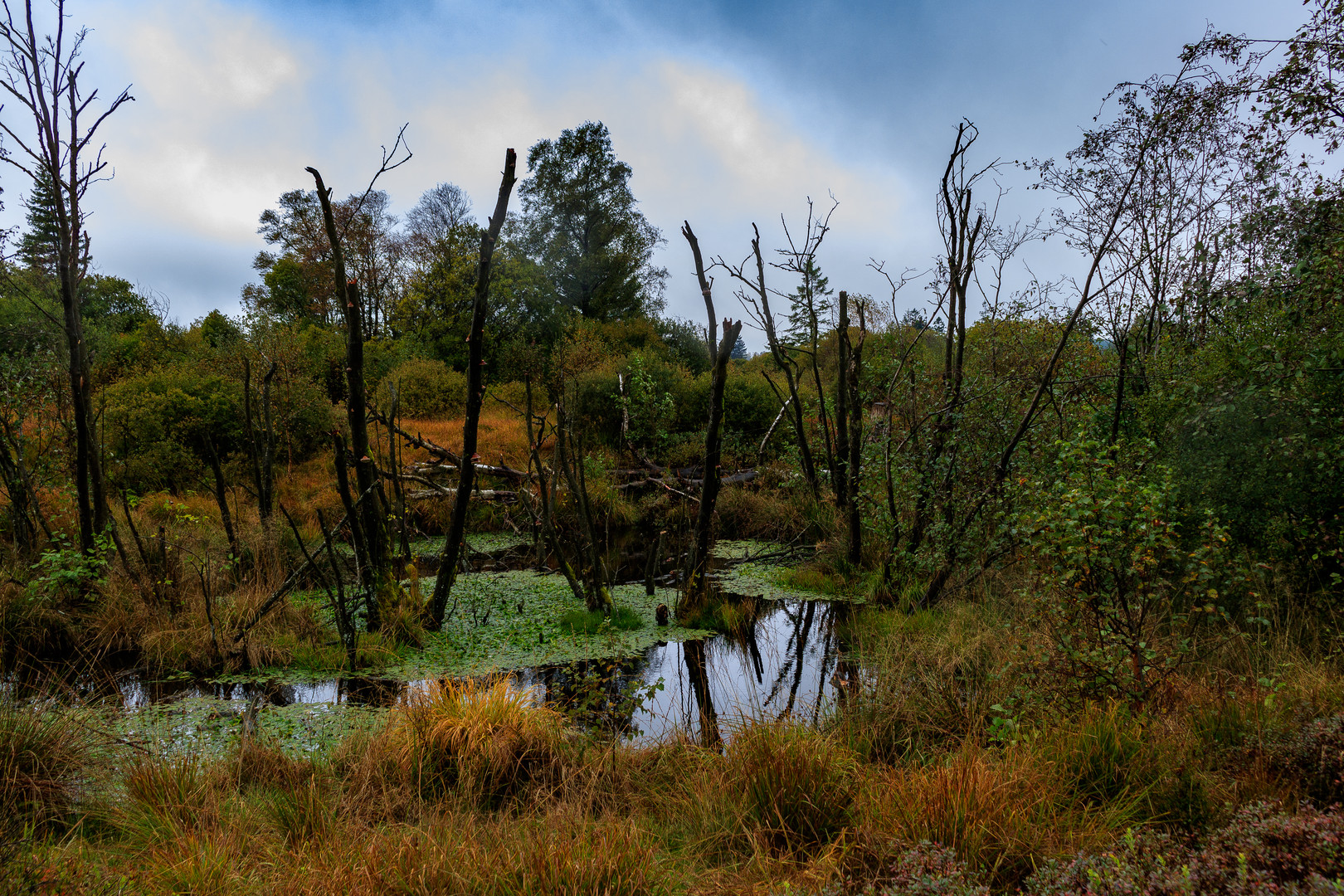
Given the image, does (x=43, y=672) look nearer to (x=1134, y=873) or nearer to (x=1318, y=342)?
(x=1134, y=873)

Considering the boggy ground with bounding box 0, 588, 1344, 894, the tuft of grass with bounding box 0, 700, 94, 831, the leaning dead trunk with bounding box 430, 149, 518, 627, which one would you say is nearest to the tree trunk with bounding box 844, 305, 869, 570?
the boggy ground with bounding box 0, 588, 1344, 894

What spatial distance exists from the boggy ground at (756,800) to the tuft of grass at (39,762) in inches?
0.4

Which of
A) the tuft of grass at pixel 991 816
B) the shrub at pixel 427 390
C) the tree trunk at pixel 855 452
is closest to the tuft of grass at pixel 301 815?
the tuft of grass at pixel 991 816

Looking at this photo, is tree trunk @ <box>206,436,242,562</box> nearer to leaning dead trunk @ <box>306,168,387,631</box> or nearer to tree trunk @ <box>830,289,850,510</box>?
leaning dead trunk @ <box>306,168,387,631</box>

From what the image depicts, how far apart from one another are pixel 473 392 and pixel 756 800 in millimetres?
4127

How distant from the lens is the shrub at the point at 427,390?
65.7 ft

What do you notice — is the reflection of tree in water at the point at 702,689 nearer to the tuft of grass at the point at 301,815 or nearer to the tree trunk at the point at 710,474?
the tree trunk at the point at 710,474

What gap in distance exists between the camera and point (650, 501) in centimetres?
1441

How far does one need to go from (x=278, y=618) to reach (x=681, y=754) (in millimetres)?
4282

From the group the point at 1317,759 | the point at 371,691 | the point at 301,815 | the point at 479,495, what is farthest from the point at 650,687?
the point at 479,495

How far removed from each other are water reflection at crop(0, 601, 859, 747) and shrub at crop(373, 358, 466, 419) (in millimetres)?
14649

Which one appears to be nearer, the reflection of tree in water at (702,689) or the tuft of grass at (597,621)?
the reflection of tree in water at (702,689)

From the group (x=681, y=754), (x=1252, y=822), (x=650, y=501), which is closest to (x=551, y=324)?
(x=650, y=501)

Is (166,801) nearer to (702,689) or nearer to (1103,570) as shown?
(702,689)
